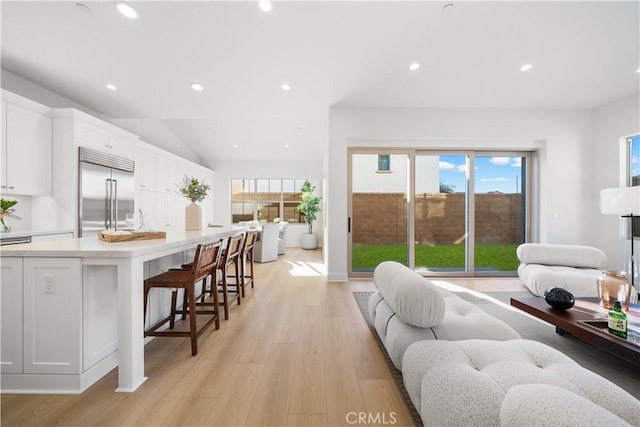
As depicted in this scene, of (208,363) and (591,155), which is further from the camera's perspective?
(591,155)

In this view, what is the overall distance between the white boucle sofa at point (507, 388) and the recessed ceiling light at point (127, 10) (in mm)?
3644

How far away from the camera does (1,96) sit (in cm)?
287

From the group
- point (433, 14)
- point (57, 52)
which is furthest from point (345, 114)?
point (57, 52)

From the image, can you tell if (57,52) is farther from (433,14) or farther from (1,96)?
(433,14)

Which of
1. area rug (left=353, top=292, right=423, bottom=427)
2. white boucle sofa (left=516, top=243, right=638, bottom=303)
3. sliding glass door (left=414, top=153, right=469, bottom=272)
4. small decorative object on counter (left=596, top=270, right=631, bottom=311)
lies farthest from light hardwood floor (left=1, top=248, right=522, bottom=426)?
sliding glass door (left=414, top=153, right=469, bottom=272)

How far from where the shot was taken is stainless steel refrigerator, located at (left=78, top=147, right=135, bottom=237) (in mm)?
3684

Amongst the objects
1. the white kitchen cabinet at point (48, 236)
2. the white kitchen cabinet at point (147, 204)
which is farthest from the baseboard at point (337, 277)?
the white kitchen cabinet at point (147, 204)

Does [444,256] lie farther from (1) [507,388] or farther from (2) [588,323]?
(1) [507,388]

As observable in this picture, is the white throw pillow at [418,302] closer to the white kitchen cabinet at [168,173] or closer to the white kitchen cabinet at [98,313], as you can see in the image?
the white kitchen cabinet at [98,313]

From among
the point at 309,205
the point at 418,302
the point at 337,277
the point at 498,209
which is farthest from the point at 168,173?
the point at 498,209

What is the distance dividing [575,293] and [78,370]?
458cm

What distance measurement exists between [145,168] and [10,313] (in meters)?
4.40

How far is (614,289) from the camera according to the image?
210 cm

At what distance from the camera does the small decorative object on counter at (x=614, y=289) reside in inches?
78.9
